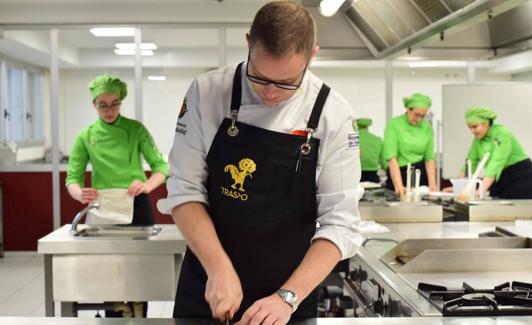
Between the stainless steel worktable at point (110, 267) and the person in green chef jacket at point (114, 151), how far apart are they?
0.69 m

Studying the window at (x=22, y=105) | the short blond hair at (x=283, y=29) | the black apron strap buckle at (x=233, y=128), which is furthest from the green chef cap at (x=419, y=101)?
the window at (x=22, y=105)

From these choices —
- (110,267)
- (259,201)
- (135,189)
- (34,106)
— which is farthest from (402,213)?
(34,106)

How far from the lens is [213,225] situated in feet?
4.71

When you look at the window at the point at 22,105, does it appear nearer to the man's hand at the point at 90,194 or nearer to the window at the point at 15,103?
the window at the point at 15,103

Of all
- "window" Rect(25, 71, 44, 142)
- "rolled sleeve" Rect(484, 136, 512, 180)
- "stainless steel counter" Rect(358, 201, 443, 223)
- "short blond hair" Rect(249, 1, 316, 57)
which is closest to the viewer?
"short blond hair" Rect(249, 1, 316, 57)

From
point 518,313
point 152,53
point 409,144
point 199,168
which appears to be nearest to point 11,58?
point 152,53

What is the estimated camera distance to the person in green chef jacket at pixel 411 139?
4.89 meters

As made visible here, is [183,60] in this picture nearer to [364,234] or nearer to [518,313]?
[364,234]

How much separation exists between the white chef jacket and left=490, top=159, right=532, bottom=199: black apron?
3.13m

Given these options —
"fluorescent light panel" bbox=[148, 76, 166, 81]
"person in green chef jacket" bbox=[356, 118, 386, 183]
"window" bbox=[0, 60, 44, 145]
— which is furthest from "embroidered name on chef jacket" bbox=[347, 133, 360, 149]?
"window" bbox=[0, 60, 44, 145]

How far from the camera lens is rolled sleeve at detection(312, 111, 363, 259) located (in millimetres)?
1378

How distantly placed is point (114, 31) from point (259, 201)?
535 cm

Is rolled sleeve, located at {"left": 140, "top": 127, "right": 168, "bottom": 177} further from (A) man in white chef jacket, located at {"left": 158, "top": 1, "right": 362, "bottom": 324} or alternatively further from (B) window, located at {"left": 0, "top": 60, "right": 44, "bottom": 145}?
(B) window, located at {"left": 0, "top": 60, "right": 44, "bottom": 145}

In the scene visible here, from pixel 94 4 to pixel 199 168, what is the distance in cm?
513
